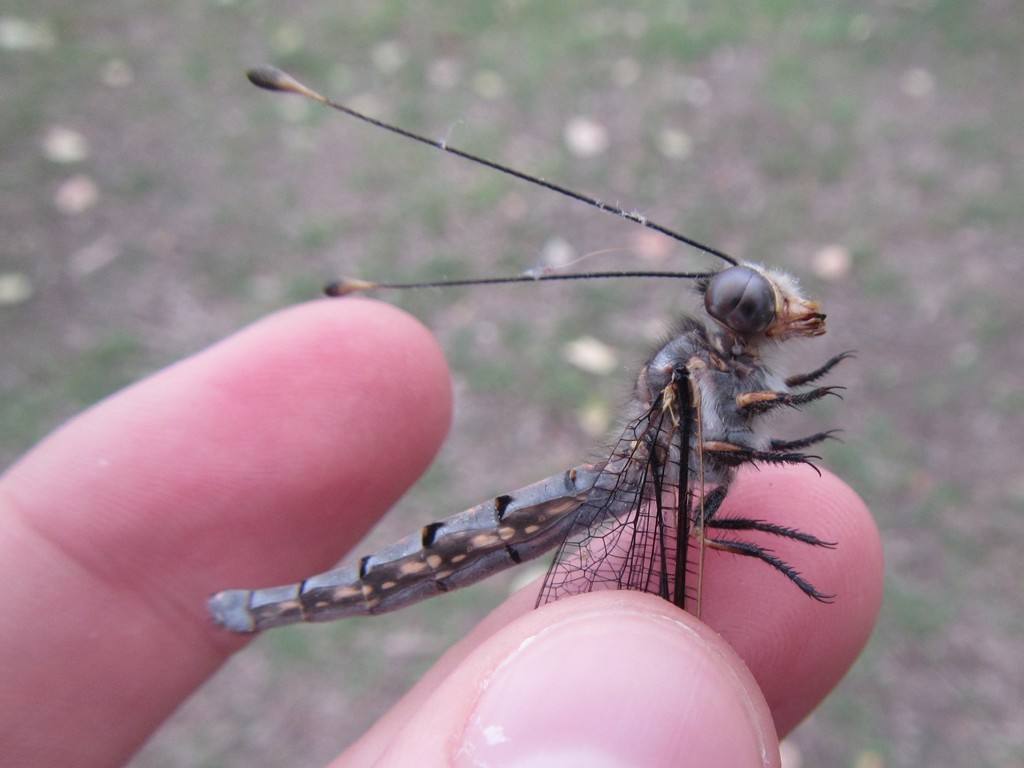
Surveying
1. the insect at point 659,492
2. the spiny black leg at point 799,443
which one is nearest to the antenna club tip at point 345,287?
the insect at point 659,492

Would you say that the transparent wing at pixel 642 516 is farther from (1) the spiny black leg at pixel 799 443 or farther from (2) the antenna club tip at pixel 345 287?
(2) the antenna club tip at pixel 345 287

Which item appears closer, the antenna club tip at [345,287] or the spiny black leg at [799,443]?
the spiny black leg at [799,443]

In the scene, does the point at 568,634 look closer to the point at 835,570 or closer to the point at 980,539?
the point at 835,570

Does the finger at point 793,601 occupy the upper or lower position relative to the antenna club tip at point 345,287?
lower

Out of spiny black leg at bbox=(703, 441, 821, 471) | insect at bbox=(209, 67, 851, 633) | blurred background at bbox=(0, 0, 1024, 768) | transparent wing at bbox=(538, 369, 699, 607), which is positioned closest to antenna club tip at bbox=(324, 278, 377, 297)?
insect at bbox=(209, 67, 851, 633)

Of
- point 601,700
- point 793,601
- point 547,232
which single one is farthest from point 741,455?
point 547,232
